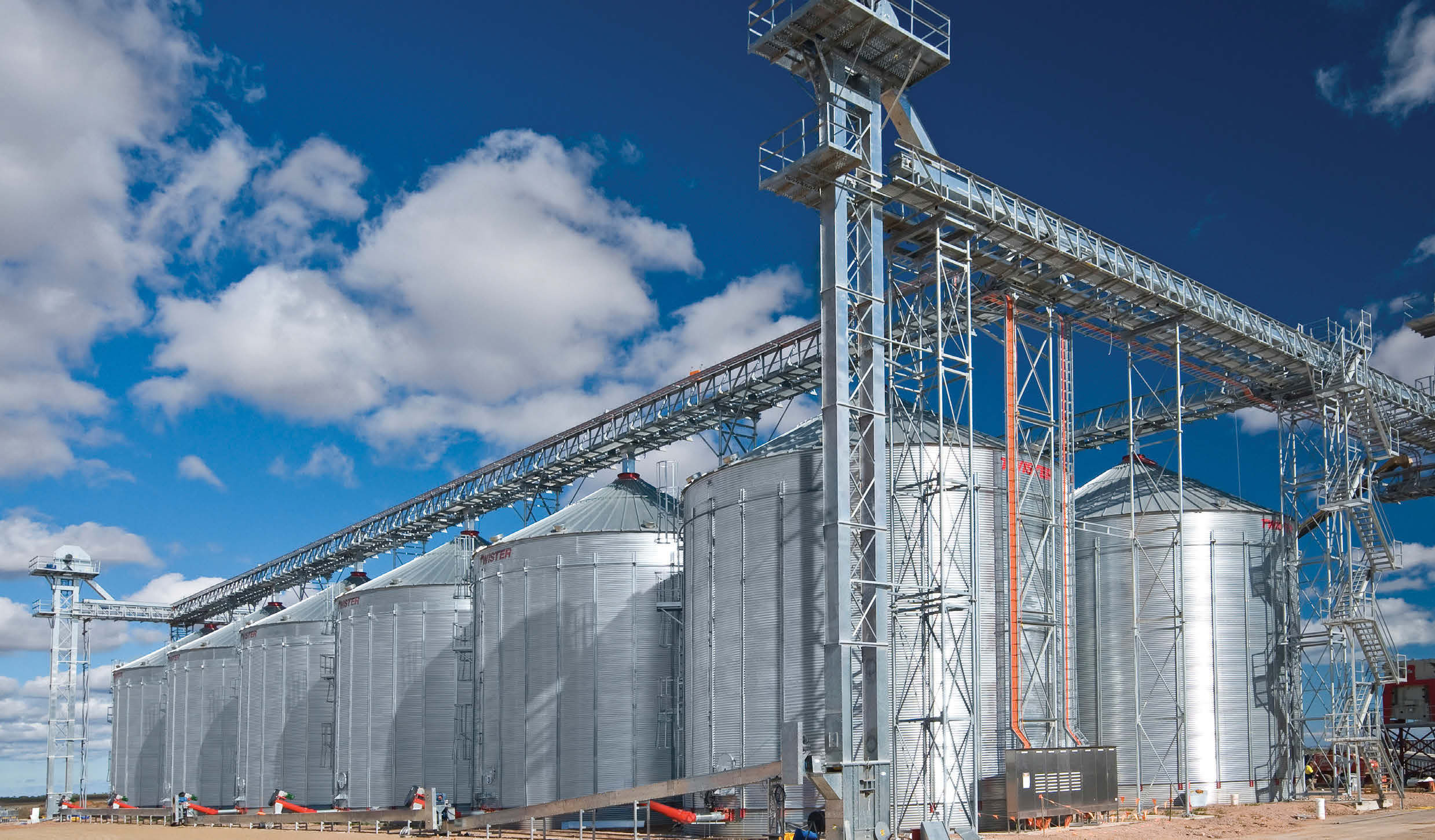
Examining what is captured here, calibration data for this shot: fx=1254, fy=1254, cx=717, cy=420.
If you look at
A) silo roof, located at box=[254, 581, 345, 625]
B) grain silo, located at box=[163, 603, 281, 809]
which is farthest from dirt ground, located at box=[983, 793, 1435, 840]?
grain silo, located at box=[163, 603, 281, 809]

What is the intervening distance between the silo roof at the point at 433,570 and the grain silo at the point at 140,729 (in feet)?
112

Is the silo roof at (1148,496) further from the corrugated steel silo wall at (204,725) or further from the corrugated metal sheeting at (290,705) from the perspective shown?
the corrugated steel silo wall at (204,725)

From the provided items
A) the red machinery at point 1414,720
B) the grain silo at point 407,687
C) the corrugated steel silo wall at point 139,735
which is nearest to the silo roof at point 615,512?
the grain silo at point 407,687

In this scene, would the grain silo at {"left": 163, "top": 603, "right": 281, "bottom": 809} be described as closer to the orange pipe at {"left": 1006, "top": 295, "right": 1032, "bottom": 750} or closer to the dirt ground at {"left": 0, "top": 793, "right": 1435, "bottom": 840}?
the dirt ground at {"left": 0, "top": 793, "right": 1435, "bottom": 840}

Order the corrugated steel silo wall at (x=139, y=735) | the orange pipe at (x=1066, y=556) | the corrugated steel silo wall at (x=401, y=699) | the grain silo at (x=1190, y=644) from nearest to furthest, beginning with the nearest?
the orange pipe at (x=1066, y=556) < the grain silo at (x=1190, y=644) < the corrugated steel silo wall at (x=401, y=699) < the corrugated steel silo wall at (x=139, y=735)

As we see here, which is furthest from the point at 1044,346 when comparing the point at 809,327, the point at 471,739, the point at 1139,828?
the point at 471,739

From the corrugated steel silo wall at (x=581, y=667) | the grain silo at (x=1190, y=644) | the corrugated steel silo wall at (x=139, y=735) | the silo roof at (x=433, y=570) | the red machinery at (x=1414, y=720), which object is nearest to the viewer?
the grain silo at (x=1190, y=644)

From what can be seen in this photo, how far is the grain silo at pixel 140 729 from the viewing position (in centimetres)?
8906

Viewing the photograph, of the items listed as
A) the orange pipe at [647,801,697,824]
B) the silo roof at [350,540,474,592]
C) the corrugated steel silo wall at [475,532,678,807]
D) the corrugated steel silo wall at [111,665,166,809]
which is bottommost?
the corrugated steel silo wall at [111,665,166,809]

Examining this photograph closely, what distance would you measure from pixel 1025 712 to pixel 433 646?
29623 millimetres

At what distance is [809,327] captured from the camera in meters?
45.1

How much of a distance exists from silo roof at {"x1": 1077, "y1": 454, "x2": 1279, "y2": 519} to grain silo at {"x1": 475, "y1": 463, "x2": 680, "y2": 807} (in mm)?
16738

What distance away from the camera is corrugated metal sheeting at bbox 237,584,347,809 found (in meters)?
65.6

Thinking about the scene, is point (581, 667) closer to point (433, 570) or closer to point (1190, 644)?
point (433, 570)
